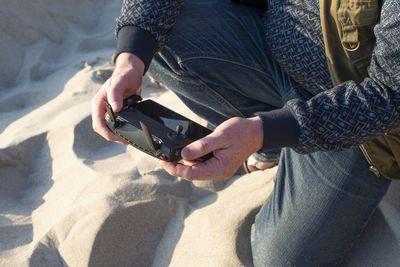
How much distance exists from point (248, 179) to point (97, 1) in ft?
6.99

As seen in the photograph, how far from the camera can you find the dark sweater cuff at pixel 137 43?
1.15 metres

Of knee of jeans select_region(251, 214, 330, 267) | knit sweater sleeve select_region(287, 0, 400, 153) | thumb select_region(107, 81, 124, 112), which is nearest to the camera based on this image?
knit sweater sleeve select_region(287, 0, 400, 153)

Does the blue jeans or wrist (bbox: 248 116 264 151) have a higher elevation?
wrist (bbox: 248 116 264 151)

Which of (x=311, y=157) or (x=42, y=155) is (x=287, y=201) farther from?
(x=42, y=155)

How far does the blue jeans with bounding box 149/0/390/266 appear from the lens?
110cm

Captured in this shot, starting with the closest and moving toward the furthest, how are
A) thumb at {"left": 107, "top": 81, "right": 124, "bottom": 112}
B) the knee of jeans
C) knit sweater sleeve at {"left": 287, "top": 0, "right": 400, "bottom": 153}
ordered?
knit sweater sleeve at {"left": 287, "top": 0, "right": 400, "bottom": 153}
thumb at {"left": 107, "top": 81, "right": 124, "bottom": 112}
the knee of jeans

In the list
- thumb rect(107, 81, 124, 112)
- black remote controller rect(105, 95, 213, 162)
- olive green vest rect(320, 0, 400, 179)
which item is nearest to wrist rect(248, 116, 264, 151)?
black remote controller rect(105, 95, 213, 162)

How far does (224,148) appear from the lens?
0.91 meters

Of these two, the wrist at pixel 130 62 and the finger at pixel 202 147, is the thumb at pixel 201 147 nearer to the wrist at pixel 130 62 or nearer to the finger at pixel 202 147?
the finger at pixel 202 147

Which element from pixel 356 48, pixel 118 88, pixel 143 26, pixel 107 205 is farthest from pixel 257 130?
pixel 107 205

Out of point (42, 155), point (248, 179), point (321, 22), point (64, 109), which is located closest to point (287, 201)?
point (248, 179)

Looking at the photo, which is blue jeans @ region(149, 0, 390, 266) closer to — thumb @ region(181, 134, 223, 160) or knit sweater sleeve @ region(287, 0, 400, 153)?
knit sweater sleeve @ region(287, 0, 400, 153)

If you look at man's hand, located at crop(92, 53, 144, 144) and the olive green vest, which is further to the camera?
man's hand, located at crop(92, 53, 144, 144)

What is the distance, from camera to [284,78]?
1.20 m
